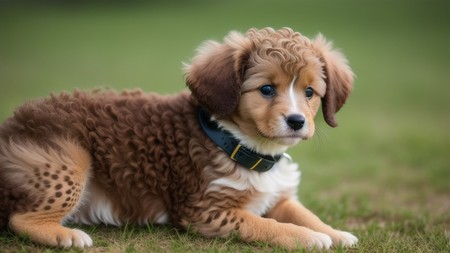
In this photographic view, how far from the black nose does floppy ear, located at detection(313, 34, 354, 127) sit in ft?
2.42

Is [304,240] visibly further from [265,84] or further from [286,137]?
[265,84]

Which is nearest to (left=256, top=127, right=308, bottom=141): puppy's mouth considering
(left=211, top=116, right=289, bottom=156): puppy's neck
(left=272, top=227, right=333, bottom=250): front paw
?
(left=211, top=116, right=289, bottom=156): puppy's neck

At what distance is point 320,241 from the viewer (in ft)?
17.5

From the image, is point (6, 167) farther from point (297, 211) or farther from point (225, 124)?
point (297, 211)

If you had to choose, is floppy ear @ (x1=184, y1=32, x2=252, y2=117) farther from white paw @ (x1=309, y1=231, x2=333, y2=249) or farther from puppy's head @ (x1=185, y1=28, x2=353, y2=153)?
white paw @ (x1=309, y1=231, x2=333, y2=249)

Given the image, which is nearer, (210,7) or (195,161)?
(195,161)

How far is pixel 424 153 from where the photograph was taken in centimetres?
1151

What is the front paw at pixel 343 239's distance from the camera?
5.61 metres

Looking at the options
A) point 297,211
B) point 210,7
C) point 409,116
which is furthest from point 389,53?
point 297,211

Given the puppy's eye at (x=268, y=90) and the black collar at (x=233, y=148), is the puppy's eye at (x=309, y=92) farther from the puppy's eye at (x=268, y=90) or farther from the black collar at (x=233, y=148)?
the black collar at (x=233, y=148)

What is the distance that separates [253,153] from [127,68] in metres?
16.6

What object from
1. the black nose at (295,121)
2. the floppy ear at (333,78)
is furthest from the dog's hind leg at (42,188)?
the floppy ear at (333,78)

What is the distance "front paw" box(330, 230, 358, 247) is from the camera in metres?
5.61

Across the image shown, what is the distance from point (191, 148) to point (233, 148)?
1.31 feet
